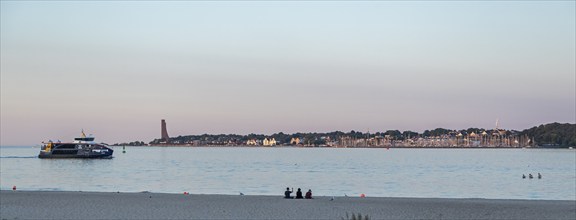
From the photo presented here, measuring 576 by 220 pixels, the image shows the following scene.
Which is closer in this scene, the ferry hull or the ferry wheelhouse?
the ferry hull

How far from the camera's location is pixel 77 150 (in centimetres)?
13962

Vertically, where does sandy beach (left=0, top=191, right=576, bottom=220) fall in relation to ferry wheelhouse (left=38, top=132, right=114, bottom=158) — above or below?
below

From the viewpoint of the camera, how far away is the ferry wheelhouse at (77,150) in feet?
457

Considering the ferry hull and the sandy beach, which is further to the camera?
the ferry hull

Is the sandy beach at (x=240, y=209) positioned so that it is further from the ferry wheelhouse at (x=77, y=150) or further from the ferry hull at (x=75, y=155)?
the ferry wheelhouse at (x=77, y=150)

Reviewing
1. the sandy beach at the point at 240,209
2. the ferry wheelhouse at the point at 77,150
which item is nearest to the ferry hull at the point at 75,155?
the ferry wheelhouse at the point at 77,150

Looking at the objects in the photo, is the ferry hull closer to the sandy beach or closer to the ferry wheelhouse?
the ferry wheelhouse

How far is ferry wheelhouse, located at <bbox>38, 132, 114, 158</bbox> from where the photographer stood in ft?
457

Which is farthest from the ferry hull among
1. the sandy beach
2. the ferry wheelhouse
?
the sandy beach

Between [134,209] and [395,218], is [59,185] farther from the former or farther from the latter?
[395,218]

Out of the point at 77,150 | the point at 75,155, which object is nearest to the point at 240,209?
the point at 75,155

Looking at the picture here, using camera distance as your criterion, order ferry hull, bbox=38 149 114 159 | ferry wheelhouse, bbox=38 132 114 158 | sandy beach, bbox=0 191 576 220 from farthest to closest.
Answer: ferry wheelhouse, bbox=38 132 114 158 → ferry hull, bbox=38 149 114 159 → sandy beach, bbox=0 191 576 220

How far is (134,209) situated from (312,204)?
30.5ft

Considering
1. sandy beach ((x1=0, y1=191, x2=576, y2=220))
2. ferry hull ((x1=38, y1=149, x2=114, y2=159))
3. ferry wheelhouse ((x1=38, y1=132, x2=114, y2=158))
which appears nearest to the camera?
sandy beach ((x1=0, y1=191, x2=576, y2=220))
